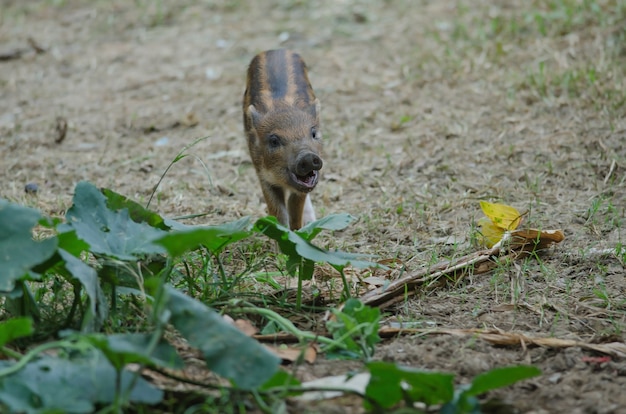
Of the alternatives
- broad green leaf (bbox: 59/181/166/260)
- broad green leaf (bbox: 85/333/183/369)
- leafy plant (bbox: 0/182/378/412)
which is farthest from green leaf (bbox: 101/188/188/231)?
broad green leaf (bbox: 85/333/183/369)

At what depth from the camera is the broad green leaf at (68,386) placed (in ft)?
8.76

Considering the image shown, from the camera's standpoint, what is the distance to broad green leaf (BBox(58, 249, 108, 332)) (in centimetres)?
315

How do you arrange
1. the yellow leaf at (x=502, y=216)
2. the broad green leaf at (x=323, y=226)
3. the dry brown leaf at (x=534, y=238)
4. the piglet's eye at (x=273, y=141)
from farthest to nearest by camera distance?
the piglet's eye at (x=273, y=141)
the yellow leaf at (x=502, y=216)
the dry brown leaf at (x=534, y=238)
the broad green leaf at (x=323, y=226)

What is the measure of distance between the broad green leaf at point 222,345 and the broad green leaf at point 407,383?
13.3 inches

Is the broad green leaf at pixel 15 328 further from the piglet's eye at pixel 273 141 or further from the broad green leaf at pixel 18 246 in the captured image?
the piglet's eye at pixel 273 141

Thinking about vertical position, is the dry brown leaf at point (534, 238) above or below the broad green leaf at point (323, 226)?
below

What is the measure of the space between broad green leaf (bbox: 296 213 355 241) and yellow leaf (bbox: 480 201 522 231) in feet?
4.28

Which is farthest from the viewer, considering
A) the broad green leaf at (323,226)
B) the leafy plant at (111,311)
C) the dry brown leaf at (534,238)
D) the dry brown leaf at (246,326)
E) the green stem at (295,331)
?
the dry brown leaf at (534,238)

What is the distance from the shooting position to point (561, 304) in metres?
4.19

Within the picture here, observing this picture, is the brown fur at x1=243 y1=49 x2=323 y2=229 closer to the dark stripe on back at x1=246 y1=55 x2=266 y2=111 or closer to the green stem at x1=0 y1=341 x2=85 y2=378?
the dark stripe on back at x1=246 y1=55 x2=266 y2=111

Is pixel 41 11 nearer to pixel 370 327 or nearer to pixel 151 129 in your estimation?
pixel 151 129

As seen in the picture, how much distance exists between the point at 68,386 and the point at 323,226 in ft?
4.95

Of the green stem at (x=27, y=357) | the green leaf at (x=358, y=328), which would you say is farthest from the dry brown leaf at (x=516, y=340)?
the green stem at (x=27, y=357)

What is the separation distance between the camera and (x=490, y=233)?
504cm
